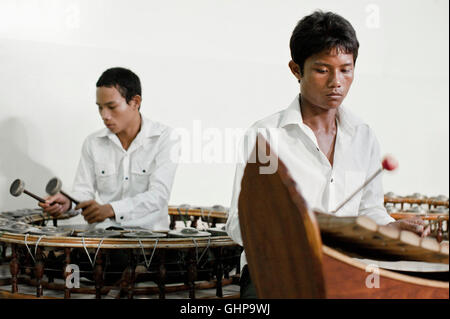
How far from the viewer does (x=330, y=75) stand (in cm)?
160

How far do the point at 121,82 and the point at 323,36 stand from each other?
163cm

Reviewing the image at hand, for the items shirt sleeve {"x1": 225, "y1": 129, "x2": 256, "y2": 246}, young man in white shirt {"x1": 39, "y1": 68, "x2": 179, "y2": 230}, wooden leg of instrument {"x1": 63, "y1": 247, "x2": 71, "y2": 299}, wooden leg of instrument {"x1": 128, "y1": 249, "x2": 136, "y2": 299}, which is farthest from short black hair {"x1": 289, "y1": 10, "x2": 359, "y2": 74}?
young man in white shirt {"x1": 39, "y1": 68, "x2": 179, "y2": 230}

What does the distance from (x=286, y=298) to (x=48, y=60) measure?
125 inches

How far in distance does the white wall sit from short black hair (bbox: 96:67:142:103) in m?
0.94

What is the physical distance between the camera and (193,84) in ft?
14.5

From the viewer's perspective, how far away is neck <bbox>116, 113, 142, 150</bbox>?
9.98 ft

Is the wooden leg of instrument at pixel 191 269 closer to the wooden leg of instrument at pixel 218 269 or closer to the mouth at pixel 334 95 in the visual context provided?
the wooden leg of instrument at pixel 218 269

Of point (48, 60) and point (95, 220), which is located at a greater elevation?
point (48, 60)

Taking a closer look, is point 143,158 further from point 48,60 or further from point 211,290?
point 48,60

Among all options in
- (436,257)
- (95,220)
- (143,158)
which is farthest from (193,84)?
(436,257)

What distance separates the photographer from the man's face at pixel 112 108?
291 cm

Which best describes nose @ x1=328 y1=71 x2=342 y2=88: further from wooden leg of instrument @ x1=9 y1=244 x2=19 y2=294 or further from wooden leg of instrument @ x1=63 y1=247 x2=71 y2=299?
wooden leg of instrument @ x1=9 y1=244 x2=19 y2=294

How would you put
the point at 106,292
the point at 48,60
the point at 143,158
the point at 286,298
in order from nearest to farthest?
the point at 286,298 < the point at 106,292 < the point at 143,158 < the point at 48,60

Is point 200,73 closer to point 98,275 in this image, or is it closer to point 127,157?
point 127,157
